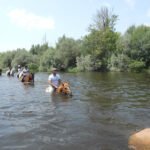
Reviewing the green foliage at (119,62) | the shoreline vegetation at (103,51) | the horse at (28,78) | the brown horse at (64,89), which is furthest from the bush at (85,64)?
the brown horse at (64,89)

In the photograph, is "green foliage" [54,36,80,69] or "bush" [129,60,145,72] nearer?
"bush" [129,60,145,72]

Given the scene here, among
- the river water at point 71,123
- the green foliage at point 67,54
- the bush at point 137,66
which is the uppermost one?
the green foliage at point 67,54

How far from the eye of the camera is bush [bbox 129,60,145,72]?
69312mm

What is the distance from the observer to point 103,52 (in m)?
79.6

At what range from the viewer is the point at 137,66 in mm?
69312

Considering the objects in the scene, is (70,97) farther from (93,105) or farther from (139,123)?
(139,123)

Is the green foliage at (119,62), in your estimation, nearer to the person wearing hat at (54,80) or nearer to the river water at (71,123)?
the person wearing hat at (54,80)

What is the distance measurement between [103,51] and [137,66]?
1276 cm

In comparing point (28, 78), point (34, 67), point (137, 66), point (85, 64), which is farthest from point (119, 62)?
point (28, 78)

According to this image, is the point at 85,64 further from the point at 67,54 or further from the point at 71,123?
the point at 71,123

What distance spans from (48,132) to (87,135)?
138cm

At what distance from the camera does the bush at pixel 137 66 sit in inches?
2729

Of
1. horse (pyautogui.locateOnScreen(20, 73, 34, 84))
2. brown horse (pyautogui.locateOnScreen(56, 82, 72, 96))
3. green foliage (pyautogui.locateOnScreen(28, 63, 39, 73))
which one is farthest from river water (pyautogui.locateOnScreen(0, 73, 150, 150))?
green foliage (pyautogui.locateOnScreen(28, 63, 39, 73))

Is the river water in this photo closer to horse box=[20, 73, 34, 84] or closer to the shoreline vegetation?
horse box=[20, 73, 34, 84]
